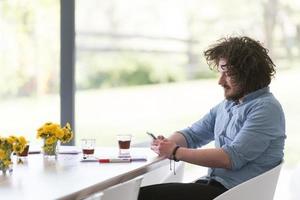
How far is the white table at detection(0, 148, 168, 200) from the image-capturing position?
1762 millimetres

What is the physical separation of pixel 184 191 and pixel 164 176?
56 cm

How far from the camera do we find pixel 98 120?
409 cm

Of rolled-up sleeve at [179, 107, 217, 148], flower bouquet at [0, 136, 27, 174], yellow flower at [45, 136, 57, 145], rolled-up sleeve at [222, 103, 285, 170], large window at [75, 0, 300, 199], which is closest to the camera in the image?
flower bouquet at [0, 136, 27, 174]

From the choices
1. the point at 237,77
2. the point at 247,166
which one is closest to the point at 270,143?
the point at 247,166

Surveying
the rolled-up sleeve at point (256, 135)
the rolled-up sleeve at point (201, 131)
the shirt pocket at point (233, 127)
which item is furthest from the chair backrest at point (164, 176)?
the rolled-up sleeve at point (256, 135)

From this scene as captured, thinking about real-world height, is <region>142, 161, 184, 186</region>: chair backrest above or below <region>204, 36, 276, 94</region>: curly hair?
below

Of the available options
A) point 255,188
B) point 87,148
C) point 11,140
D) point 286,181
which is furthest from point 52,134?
point 286,181

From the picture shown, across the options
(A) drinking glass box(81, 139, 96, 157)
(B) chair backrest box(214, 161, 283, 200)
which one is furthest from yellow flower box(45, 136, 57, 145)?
(B) chair backrest box(214, 161, 283, 200)

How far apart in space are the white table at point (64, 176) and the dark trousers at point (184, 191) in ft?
0.39

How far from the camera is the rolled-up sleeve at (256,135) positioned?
2250mm

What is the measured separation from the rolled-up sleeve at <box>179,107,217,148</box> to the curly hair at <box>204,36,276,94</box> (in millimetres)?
311

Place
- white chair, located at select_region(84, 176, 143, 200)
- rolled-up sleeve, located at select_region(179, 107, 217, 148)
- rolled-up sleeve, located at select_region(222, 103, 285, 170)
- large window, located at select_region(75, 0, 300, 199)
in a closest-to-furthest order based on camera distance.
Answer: white chair, located at select_region(84, 176, 143, 200)
rolled-up sleeve, located at select_region(222, 103, 285, 170)
rolled-up sleeve, located at select_region(179, 107, 217, 148)
large window, located at select_region(75, 0, 300, 199)

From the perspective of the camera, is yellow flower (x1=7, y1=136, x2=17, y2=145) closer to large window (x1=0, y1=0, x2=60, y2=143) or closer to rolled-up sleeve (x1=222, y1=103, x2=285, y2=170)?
rolled-up sleeve (x1=222, y1=103, x2=285, y2=170)

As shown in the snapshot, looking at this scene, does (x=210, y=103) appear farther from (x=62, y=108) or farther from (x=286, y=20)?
(x=62, y=108)
